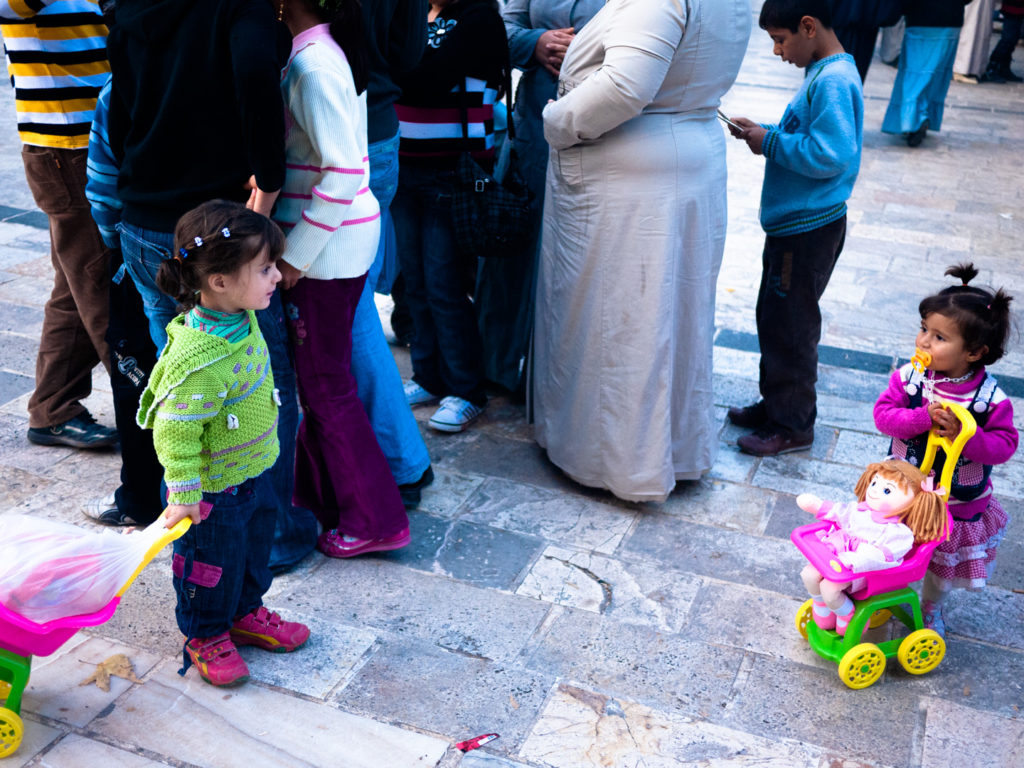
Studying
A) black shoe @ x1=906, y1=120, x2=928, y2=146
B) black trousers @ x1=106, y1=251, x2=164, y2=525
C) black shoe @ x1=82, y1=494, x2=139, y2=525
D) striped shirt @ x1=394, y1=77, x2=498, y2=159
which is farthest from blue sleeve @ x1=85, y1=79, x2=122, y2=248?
black shoe @ x1=906, y1=120, x2=928, y2=146

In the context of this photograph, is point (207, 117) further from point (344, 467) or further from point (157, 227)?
point (344, 467)

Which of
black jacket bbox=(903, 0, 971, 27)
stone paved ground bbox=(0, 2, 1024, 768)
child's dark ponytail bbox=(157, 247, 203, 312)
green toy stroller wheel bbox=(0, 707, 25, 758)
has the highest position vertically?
black jacket bbox=(903, 0, 971, 27)

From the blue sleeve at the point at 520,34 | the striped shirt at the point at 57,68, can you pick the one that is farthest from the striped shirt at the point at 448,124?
the striped shirt at the point at 57,68

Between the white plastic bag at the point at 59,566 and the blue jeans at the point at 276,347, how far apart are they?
0.42 m

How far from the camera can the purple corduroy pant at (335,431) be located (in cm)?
289

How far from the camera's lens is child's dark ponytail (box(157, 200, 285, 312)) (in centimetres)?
227

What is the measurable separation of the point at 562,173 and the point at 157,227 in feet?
4.34

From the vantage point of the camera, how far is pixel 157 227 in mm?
2691

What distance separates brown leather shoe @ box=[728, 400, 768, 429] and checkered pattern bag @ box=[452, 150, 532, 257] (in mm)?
1109

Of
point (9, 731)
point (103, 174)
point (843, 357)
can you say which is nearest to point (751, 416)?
point (843, 357)

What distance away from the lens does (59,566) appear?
2.27 metres

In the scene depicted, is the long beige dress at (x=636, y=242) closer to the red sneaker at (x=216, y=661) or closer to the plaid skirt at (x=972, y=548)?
the plaid skirt at (x=972, y=548)

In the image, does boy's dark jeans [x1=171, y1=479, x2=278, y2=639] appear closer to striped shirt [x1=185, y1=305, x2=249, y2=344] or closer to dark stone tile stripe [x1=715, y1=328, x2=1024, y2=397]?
striped shirt [x1=185, y1=305, x2=249, y2=344]

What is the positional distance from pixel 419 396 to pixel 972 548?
2185mm
